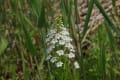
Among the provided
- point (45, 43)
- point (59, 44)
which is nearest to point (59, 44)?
point (59, 44)

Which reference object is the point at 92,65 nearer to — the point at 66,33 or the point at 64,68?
the point at 64,68

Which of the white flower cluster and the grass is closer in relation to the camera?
the grass

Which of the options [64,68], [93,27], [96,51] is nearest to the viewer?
[64,68]

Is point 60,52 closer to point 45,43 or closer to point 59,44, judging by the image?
point 59,44

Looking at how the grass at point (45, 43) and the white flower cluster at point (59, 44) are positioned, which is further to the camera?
the white flower cluster at point (59, 44)

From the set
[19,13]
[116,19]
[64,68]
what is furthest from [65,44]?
[116,19]

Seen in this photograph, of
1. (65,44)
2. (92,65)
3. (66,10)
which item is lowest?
(92,65)

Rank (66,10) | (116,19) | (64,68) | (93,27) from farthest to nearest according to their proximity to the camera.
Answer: (93,27) → (116,19) → (64,68) → (66,10)
